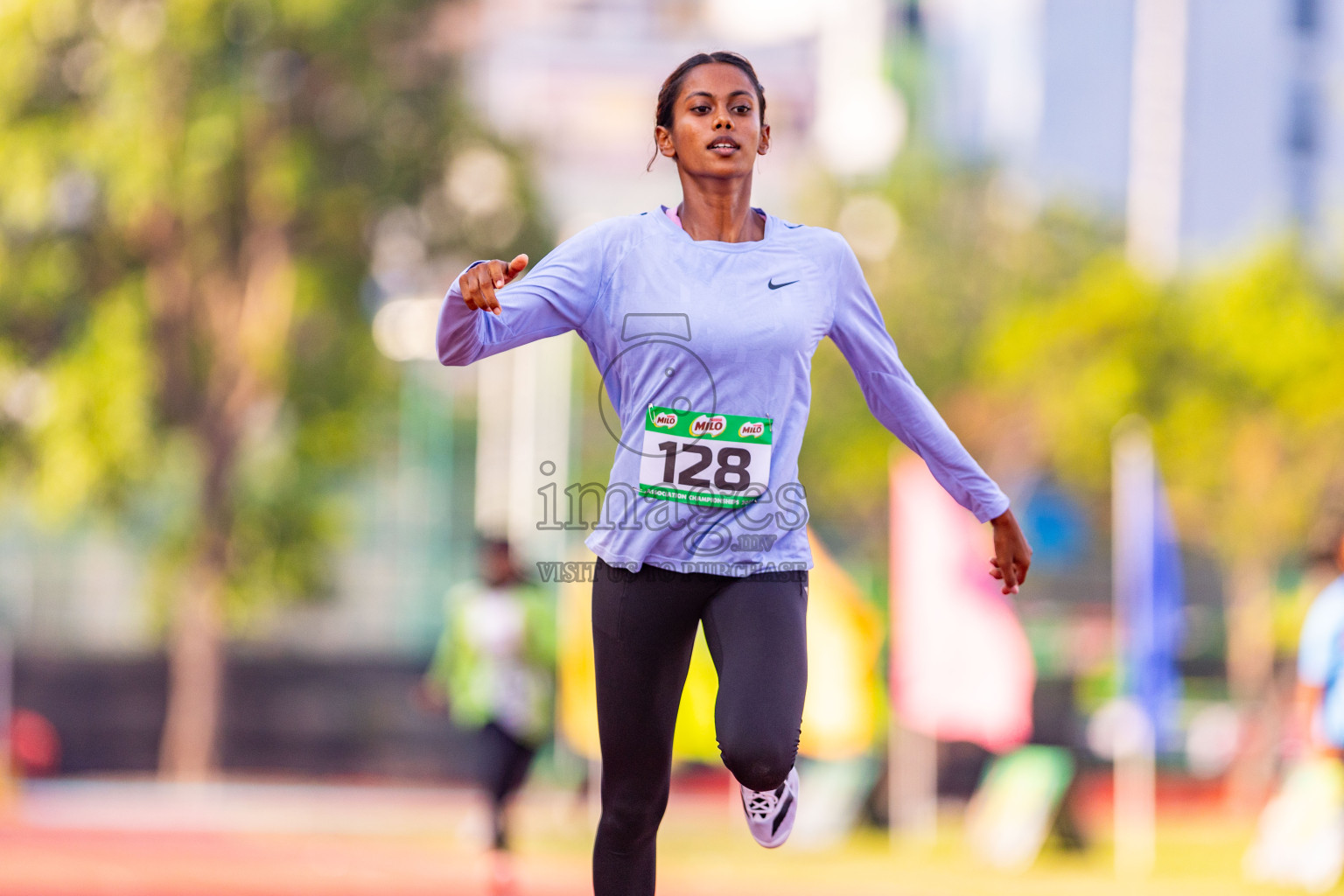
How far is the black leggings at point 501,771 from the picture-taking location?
1011 centimetres

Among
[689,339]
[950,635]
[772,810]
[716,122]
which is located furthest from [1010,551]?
[950,635]

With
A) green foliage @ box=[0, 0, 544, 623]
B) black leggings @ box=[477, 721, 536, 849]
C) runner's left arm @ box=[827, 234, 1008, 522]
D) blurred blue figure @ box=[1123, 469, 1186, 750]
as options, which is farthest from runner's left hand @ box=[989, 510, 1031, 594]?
green foliage @ box=[0, 0, 544, 623]

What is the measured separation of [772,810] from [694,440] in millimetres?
984

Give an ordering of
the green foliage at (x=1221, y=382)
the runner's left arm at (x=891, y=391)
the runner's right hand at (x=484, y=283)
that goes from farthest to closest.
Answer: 1. the green foliage at (x=1221, y=382)
2. the runner's left arm at (x=891, y=391)
3. the runner's right hand at (x=484, y=283)

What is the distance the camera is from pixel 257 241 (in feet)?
76.5

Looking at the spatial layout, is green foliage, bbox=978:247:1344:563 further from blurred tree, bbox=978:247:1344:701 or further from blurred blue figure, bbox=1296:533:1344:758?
blurred blue figure, bbox=1296:533:1344:758

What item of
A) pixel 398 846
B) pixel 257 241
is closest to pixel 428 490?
pixel 257 241

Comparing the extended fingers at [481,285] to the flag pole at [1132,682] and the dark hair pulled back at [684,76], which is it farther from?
the flag pole at [1132,682]

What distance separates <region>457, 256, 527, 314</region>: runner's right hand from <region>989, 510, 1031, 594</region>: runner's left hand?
1450 millimetres

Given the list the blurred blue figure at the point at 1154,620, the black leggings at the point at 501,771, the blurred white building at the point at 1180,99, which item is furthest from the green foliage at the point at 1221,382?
the black leggings at the point at 501,771

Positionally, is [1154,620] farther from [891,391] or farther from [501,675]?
[891,391]

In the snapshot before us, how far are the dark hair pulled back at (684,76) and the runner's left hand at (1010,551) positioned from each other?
1.22 meters

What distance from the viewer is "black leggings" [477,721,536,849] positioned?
398 inches

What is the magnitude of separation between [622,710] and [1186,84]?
143 feet
